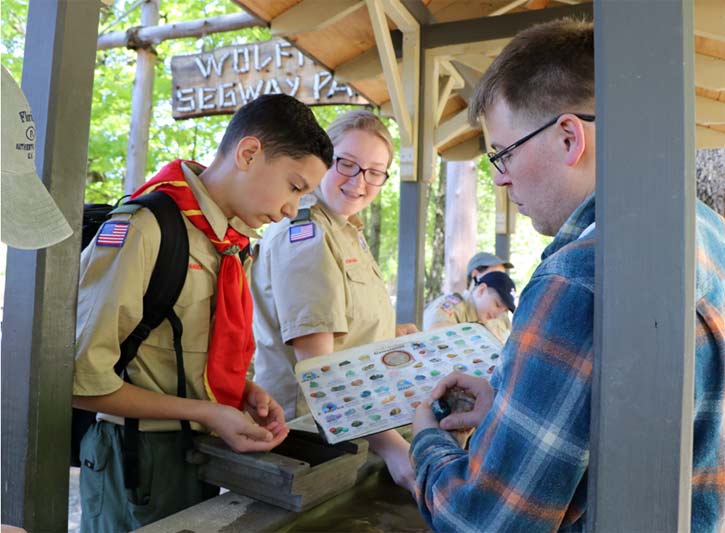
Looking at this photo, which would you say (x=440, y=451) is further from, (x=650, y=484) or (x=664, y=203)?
(x=664, y=203)

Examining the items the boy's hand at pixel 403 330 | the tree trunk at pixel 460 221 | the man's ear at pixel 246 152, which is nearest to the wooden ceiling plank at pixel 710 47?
the boy's hand at pixel 403 330

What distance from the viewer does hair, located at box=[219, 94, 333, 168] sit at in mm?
2164

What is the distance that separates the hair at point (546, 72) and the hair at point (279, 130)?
3.15ft

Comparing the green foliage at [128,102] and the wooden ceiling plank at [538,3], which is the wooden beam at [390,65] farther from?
the green foliage at [128,102]

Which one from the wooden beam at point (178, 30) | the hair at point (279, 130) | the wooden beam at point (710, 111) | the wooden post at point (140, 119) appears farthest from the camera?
the wooden post at point (140, 119)

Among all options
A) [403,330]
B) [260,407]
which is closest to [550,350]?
[260,407]

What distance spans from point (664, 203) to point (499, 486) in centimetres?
51

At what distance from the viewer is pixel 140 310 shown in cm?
171

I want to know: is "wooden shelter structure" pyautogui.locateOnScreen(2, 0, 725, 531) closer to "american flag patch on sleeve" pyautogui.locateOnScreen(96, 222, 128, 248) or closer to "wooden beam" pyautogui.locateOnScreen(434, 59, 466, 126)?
"american flag patch on sleeve" pyautogui.locateOnScreen(96, 222, 128, 248)

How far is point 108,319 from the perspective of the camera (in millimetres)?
1642

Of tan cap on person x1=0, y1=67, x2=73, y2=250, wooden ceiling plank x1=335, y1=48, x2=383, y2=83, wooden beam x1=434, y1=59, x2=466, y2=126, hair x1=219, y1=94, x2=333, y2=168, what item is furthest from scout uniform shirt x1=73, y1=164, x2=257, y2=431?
wooden beam x1=434, y1=59, x2=466, y2=126

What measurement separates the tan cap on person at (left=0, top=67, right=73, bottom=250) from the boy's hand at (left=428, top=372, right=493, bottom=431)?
2.68 ft

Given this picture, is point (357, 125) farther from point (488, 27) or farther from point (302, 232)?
point (488, 27)

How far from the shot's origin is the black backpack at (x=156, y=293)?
5.81 feet
